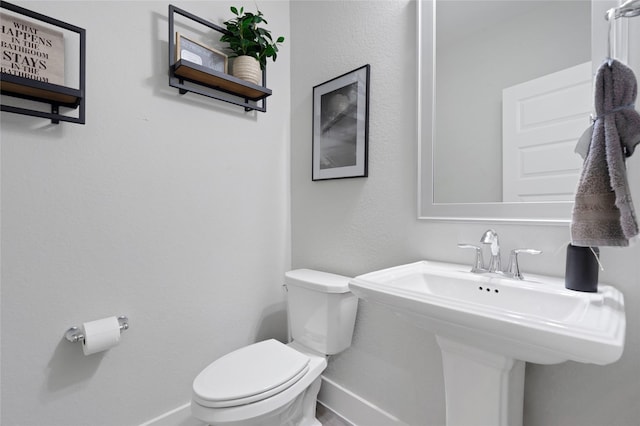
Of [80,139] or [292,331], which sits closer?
[80,139]

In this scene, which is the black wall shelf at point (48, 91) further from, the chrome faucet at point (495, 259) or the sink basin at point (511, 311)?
the chrome faucet at point (495, 259)

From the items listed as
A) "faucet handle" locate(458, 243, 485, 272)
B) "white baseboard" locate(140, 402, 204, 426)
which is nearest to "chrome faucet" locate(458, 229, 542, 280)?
"faucet handle" locate(458, 243, 485, 272)

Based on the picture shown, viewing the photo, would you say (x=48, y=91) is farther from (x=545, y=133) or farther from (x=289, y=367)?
(x=545, y=133)

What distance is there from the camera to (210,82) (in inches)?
Answer: 55.6

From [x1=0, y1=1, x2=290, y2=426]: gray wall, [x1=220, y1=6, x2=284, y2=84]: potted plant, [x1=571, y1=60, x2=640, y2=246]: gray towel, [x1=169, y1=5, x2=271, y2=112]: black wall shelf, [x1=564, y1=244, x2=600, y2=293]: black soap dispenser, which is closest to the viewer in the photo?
[x1=571, y1=60, x2=640, y2=246]: gray towel

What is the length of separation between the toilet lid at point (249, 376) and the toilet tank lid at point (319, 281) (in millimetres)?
294

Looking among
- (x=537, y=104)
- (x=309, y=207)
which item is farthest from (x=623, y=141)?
(x=309, y=207)

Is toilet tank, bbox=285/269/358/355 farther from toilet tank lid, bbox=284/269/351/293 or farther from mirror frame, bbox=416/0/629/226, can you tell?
mirror frame, bbox=416/0/629/226

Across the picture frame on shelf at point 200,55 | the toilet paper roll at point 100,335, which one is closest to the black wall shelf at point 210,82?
the picture frame on shelf at point 200,55

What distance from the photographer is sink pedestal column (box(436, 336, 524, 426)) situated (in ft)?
2.66

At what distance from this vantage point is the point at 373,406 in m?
1.38

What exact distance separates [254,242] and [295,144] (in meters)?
0.65

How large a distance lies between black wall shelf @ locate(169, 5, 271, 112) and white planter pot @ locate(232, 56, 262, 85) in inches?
1.8

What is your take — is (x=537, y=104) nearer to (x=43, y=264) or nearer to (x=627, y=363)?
(x=627, y=363)
